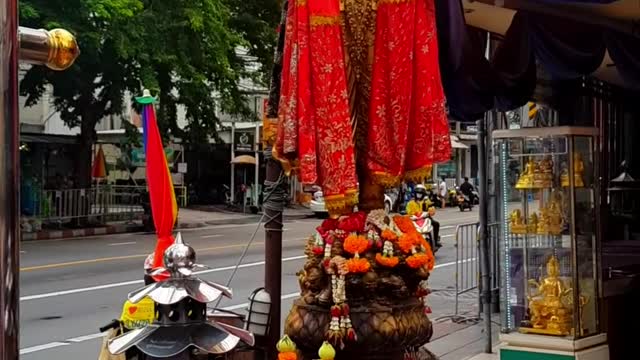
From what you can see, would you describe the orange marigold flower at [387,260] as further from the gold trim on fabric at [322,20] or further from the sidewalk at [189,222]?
the sidewalk at [189,222]

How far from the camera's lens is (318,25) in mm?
3482

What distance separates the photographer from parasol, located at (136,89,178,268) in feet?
12.2

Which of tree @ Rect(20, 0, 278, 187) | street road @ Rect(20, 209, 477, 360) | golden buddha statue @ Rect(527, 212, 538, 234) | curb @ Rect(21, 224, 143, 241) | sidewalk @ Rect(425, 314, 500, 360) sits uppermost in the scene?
tree @ Rect(20, 0, 278, 187)

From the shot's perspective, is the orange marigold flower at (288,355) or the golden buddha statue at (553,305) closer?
the orange marigold flower at (288,355)

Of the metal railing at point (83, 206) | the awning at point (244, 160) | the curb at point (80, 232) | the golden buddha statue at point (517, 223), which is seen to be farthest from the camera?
the awning at point (244, 160)

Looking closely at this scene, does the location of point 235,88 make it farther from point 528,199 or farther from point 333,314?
point 333,314

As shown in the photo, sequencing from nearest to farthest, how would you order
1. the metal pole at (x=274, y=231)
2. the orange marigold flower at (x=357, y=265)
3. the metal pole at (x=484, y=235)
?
the orange marigold flower at (x=357, y=265)
the metal pole at (x=274, y=231)
the metal pole at (x=484, y=235)

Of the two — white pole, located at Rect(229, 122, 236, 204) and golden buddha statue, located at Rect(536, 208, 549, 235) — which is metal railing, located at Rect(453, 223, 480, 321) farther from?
white pole, located at Rect(229, 122, 236, 204)

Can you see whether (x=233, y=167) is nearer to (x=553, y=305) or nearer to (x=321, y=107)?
(x=553, y=305)

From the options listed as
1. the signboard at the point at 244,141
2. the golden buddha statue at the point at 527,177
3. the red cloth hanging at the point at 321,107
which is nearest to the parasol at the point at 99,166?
the signboard at the point at 244,141

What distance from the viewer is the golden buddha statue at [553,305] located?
213 inches

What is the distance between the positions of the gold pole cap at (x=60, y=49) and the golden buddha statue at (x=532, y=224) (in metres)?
4.90

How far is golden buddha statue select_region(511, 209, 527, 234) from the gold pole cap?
496 centimetres

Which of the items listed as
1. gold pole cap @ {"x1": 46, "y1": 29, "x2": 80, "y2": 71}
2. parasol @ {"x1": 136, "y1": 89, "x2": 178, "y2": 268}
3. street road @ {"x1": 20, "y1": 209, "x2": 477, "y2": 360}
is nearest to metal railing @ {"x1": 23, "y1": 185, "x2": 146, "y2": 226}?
street road @ {"x1": 20, "y1": 209, "x2": 477, "y2": 360}
